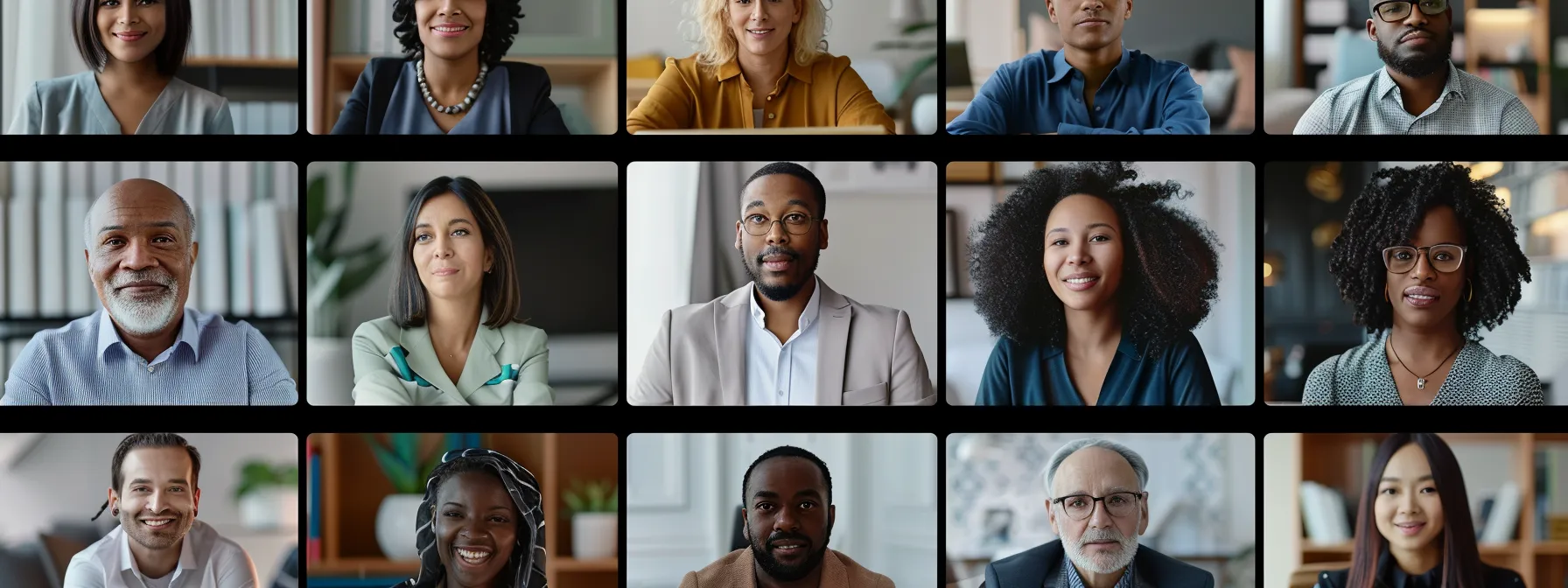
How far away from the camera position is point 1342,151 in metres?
1.50

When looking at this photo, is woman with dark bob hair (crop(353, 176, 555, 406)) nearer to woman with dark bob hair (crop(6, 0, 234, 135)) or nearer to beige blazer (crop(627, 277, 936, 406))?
beige blazer (crop(627, 277, 936, 406))

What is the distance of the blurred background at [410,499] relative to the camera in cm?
149

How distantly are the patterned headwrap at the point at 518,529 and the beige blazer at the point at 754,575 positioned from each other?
233mm

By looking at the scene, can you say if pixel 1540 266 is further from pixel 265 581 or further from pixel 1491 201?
pixel 265 581

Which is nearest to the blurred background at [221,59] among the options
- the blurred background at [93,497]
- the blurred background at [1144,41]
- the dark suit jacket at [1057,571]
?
the blurred background at [93,497]

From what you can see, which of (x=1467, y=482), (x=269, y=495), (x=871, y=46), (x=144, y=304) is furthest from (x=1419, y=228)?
(x=144, y=304)

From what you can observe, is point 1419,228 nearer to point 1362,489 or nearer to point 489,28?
point 1362,489

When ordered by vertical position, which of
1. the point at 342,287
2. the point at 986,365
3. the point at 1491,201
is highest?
the point at 1491,201

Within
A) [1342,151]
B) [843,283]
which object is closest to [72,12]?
[843,283]

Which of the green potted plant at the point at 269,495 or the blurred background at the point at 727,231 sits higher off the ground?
the blurred background at the point at 727,231

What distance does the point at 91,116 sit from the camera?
1.48 metres

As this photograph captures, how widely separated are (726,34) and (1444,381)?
1.21 meters

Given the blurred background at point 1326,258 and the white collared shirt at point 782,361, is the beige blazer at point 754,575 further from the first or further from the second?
the blurred background at point 1326,258

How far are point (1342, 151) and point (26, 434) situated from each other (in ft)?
6.71
